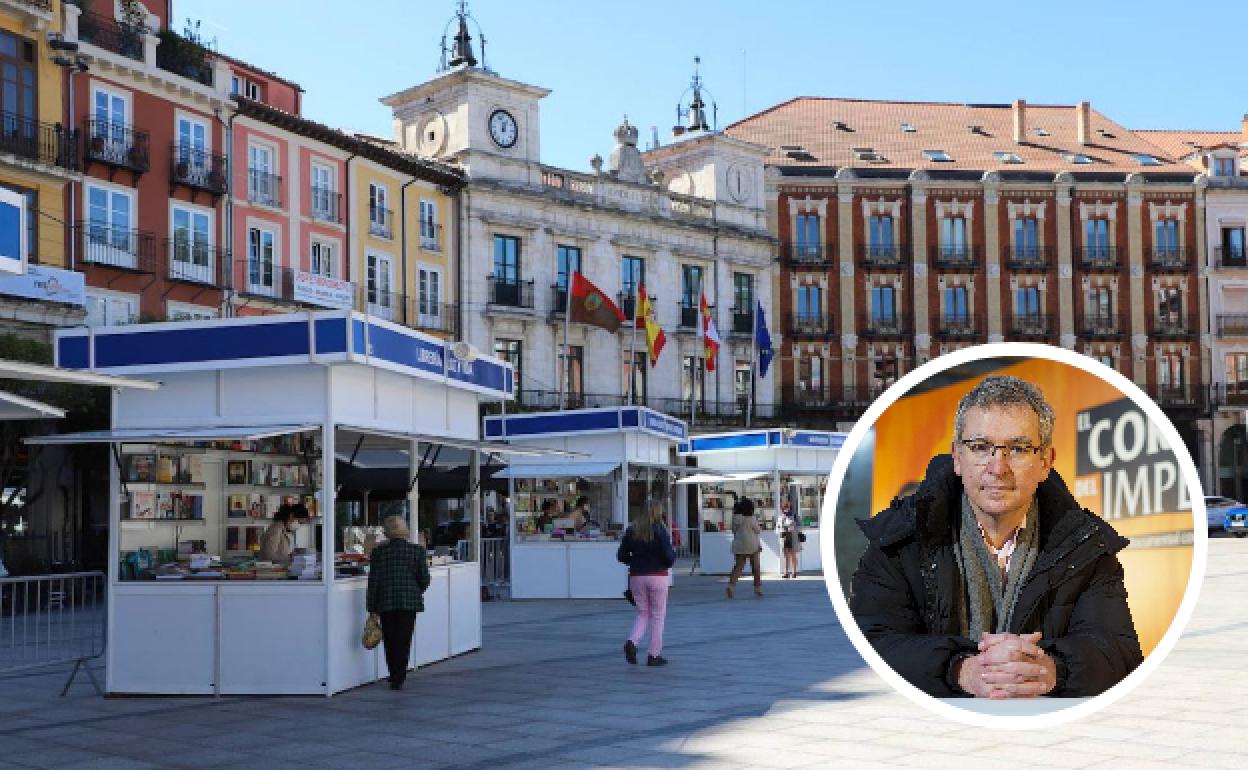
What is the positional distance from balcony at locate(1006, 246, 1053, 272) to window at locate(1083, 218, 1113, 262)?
74.5 inches

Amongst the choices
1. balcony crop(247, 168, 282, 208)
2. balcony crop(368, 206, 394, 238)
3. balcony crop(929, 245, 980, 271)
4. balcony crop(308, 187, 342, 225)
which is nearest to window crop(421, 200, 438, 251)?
balcony crop(368, 206, 394, 238)

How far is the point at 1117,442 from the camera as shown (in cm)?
121

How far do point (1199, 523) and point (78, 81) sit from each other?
35.6m

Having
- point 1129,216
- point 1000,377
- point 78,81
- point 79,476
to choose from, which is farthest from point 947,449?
point 1129,216

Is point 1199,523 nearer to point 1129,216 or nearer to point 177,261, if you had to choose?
point 177,261

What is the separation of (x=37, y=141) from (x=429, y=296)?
15.9m

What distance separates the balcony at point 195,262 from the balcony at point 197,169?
1435 mm

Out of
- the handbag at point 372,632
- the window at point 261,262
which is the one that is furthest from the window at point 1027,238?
the handbag at point 372,632

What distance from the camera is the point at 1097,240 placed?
2539 inches

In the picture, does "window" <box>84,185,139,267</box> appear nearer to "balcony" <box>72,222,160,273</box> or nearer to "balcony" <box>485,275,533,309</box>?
"balcony" <box>72,222,160,273</box>

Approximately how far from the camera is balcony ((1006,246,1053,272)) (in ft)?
207

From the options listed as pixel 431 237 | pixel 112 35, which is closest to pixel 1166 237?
pixel 431 237

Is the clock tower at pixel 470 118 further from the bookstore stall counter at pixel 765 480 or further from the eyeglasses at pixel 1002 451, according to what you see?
the eyeglasses at pixel 1002 451

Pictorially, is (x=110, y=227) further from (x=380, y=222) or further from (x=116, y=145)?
(x=380, y=222)
